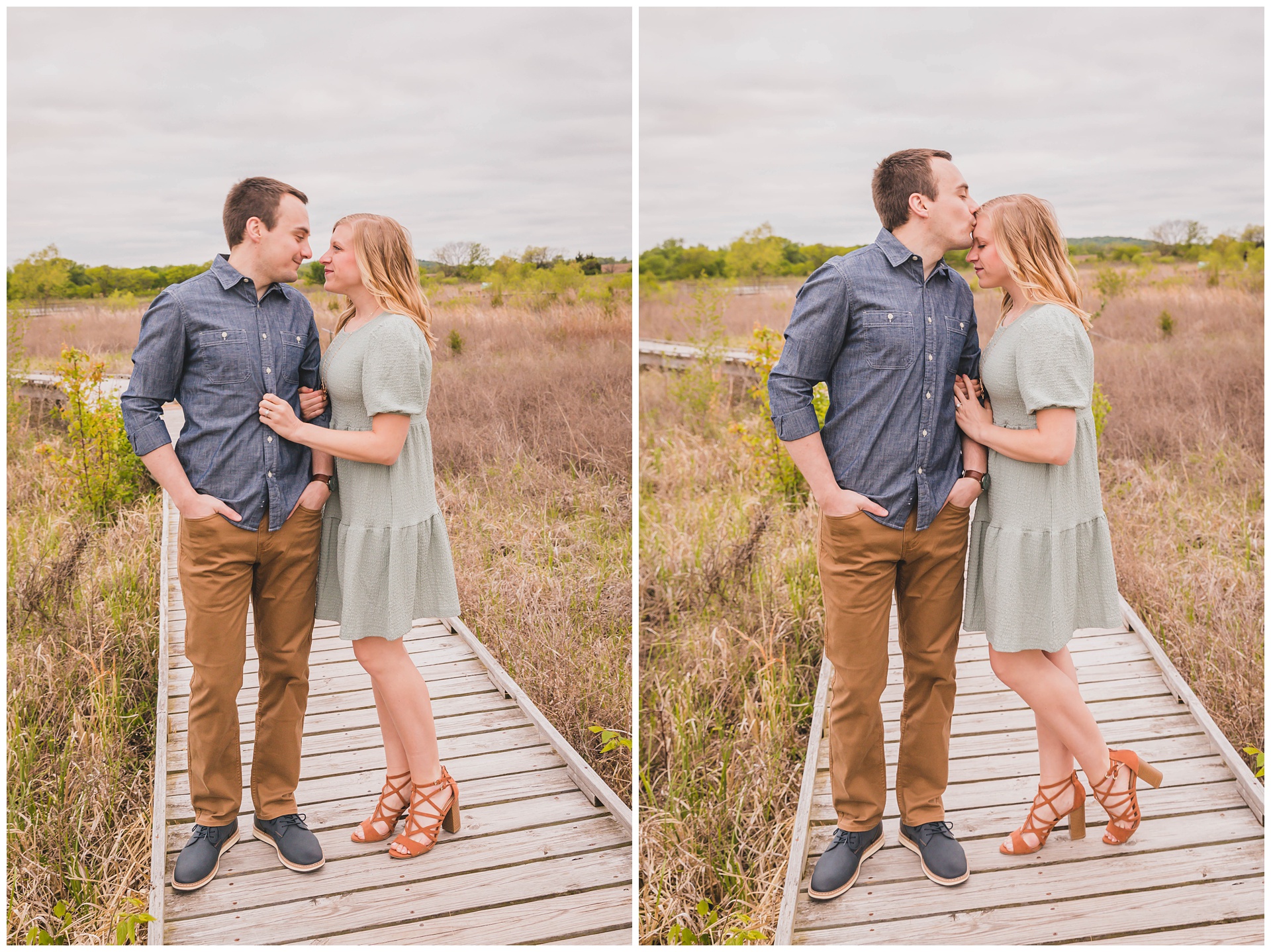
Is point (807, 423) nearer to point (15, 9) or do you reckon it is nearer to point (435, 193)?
point (15, 9)

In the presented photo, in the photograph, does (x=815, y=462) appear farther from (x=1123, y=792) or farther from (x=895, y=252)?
(x=1123, y=792)

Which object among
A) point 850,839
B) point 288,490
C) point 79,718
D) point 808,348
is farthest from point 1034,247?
point 79,718

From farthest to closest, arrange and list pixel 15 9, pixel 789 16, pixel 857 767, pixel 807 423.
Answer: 1. pixel 789 16
2. pixel 15 9
3. pixel 857 767
4. pixel 807 423

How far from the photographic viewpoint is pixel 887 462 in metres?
2.23

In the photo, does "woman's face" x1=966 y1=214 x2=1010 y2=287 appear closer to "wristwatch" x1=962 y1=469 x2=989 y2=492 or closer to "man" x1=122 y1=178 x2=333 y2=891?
"wristwatch" x1=962 y1=469 x2=989 y2=492

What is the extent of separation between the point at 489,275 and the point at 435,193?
0.90 metres

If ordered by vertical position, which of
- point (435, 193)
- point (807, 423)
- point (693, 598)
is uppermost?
point (435, 193)

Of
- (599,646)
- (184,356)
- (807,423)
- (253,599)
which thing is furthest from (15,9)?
(807,423)

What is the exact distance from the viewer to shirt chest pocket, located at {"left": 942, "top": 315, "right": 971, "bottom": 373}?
2.23 metres

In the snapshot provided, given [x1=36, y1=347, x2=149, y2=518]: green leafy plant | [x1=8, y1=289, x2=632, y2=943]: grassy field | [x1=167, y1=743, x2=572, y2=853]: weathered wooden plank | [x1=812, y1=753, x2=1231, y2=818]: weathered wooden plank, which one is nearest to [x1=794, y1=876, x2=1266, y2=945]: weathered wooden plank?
[x1=812, y1=753, x2=1231, y2=818]: weathered wooden plank

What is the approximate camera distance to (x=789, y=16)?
29.1 ft

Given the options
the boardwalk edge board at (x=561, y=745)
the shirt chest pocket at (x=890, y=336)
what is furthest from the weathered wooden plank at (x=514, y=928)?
the shirt chest pocket at (x=890, y=336)

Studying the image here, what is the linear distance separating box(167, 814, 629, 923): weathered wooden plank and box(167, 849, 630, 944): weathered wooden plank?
0.7 inches

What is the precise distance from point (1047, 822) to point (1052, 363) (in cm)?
→ 122
